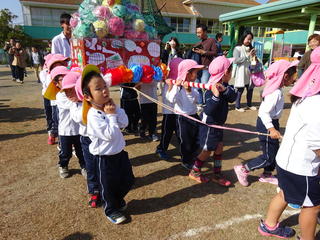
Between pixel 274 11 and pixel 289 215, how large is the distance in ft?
29.1

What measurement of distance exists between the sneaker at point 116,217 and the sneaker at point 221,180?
1380mm

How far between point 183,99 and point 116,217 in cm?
180

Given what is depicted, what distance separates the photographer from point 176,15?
31953 millimetres

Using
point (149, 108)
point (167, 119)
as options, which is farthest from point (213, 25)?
point (167, 119)

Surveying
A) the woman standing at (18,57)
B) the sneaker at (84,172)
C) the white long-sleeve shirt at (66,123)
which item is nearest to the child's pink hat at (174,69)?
the white long-sleeve shirt at (66,123)

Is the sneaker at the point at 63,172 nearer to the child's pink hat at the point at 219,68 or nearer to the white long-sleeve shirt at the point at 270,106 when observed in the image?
the child's pink hat at the point at 219,68

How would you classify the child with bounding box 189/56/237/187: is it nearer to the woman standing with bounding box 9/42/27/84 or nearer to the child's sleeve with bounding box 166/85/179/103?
the child's sleeve with bounding box 166/85/179/103

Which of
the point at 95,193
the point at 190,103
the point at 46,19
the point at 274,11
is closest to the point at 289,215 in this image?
the point at 190,103

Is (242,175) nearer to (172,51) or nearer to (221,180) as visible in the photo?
(221,180)

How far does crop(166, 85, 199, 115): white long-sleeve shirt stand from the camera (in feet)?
11.5

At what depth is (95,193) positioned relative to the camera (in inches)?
113

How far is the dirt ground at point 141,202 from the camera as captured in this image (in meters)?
2.46

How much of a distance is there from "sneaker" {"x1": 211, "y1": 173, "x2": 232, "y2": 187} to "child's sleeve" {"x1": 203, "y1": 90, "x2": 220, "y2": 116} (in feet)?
3.00

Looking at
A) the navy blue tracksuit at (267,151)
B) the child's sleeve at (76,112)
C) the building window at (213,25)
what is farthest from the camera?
the building window at (213,25)
